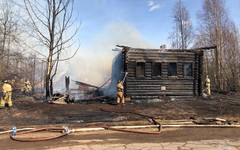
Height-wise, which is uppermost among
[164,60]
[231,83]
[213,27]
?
[213,27]

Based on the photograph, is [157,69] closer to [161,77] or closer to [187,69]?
[161,77]

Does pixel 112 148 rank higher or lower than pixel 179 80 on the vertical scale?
lower

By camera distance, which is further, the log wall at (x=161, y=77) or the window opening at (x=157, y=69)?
the window opening at (x=157, y=69)

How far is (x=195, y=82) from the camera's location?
1260 cm

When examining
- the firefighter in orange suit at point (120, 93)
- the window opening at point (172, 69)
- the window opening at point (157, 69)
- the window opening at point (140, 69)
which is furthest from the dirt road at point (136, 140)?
the window opening at point (172, 69)

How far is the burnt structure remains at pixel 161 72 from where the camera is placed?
11.7 meters

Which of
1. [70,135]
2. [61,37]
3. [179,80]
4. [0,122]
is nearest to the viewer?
[70,135]

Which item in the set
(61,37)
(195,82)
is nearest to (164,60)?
(195,82)

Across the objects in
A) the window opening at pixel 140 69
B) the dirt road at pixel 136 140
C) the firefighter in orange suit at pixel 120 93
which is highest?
the window opening at pixel 140 69

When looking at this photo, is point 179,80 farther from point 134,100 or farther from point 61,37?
point 61,37

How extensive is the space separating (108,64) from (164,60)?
33.4ft

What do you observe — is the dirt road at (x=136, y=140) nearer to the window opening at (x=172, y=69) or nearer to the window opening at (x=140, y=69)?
the window opening at (x=140, y=69)

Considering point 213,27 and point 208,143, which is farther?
point 213,27

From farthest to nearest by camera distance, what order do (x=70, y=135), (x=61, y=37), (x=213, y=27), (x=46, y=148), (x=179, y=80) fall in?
(x=213, y=27) < (x=179, y=80) < (x=61, y=37) < (x=70, y=135) < (x=46, y=148)
